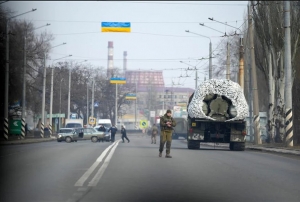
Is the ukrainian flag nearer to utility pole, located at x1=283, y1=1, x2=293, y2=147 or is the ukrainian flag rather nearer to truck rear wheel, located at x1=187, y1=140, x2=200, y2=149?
truck rear wheel, located at x1=187, y1=140, x2=200, y2=149

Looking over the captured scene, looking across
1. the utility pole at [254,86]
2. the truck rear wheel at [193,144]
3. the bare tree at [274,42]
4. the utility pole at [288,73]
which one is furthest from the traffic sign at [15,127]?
the utility pole at [288,73]

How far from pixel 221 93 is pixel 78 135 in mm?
29218

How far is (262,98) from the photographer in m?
75.2

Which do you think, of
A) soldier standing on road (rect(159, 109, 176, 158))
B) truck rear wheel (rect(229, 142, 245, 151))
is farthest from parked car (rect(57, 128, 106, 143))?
soldier standing on road (rect(159, 109, 176, 158))

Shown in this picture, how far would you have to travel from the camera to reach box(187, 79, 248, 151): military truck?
3459cm

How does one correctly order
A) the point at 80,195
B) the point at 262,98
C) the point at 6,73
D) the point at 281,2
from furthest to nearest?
the point at 262,98 < the point at 6,73 < the point at 281,2 < the point at 80,195

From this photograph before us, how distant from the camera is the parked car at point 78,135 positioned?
60344 millimetres

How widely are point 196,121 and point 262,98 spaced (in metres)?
41.3

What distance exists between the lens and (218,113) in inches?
1368

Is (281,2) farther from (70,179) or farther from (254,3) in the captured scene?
(70,179)

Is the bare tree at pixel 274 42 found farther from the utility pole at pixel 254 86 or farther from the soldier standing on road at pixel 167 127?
the soldier standing on road at pixel 167 127

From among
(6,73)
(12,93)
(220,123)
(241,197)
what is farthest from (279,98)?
(241,197)

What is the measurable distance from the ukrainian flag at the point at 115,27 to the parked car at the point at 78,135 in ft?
59.6

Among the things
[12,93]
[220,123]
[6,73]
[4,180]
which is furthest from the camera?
[12,93]
